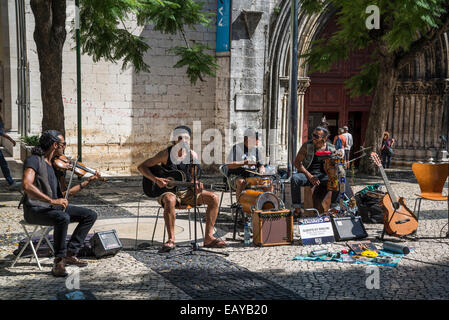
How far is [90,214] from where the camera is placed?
605cm

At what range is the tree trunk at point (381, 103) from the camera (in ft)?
48.0

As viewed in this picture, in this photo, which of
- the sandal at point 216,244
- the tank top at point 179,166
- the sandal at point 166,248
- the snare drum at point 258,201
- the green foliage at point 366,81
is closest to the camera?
the sandal at point 166,248

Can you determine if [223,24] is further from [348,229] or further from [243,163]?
[348,229]

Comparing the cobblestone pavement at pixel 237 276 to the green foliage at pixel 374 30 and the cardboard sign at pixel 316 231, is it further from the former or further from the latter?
the green foliage at pixel 374 30

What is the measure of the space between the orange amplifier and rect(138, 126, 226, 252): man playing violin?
504mm

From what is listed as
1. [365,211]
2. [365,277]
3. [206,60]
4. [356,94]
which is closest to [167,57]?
[206,60]

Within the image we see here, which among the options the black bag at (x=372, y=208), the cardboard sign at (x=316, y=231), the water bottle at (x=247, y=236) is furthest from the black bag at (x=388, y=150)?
Answer: the water bottle at (x=247, y=236)

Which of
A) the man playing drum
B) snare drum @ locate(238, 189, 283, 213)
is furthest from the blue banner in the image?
snare drum @ locate(238, 189, 283, 213)

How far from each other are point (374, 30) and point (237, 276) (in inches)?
379

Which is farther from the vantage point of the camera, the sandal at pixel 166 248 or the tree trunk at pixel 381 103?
the tree trunk at pixel 381 103

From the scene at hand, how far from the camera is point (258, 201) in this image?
7215 mm

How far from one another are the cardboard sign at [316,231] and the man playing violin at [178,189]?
3.64ft

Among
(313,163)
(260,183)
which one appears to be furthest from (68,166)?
(313,163)
